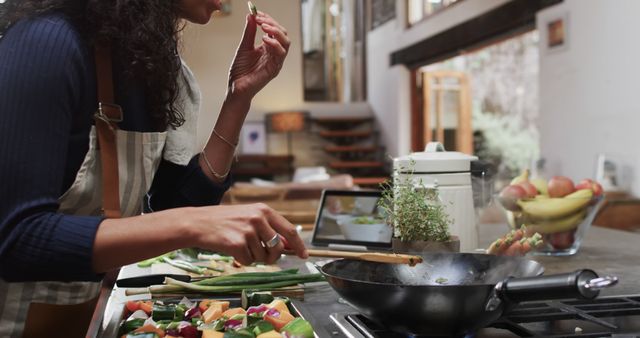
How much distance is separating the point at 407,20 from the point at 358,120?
1.84 m

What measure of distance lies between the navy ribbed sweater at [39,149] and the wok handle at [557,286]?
1.74 ft

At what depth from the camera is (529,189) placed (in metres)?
1.68

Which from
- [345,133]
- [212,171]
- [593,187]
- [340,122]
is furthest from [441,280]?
[340,122]

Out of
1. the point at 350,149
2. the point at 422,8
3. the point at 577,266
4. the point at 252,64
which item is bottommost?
the point at 350,149

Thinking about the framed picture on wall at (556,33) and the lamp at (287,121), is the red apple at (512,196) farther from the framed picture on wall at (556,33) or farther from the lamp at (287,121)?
the lamp at (287,121)

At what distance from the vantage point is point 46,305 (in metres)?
1.10

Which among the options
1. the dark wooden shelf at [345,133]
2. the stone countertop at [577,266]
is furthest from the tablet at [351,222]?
the dark wooden shelf at [345,133]

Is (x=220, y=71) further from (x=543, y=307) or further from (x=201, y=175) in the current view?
(x=543, y=307)

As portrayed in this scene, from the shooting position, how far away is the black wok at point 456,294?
71 cm

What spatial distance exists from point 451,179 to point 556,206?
1.12 ft

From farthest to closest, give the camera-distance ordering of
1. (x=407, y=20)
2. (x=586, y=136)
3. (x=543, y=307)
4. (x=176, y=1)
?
(x=407, y=20), (x=586, y=136), (x=176, y=1), (x=543, y=307)

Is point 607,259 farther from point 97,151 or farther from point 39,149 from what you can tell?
point 39,149

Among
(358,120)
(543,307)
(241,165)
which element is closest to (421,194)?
(543,307)

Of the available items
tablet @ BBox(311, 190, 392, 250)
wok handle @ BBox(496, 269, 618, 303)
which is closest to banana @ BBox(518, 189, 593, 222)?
tablet @ BBox(311, 190, 392, 250)
